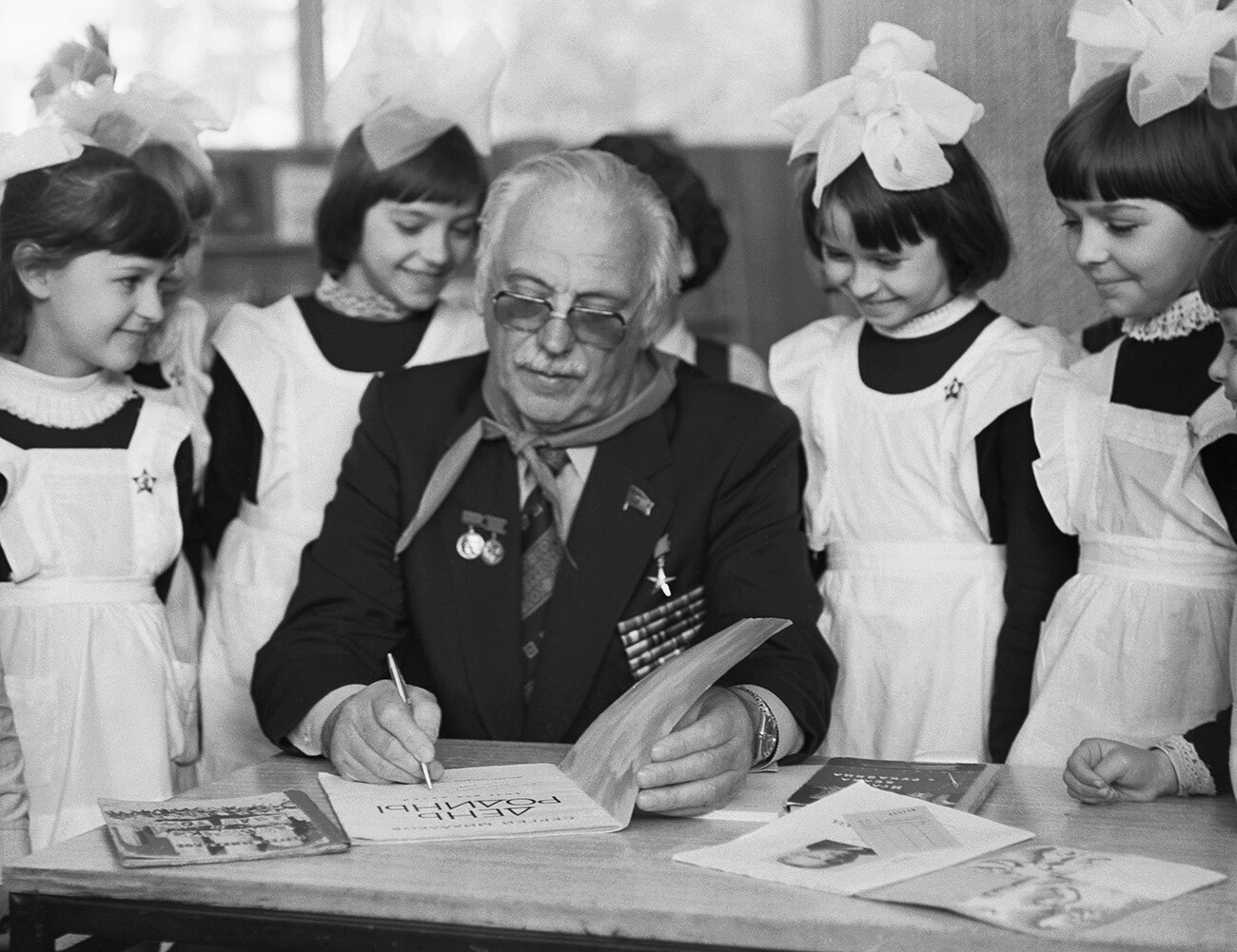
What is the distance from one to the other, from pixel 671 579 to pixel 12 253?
136 cm

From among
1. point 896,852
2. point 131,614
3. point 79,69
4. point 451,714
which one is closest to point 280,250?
point 79,69

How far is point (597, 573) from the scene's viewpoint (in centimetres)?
245

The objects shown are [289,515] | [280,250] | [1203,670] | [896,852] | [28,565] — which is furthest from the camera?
[280,250]

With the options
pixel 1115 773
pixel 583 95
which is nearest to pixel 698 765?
pixel 1115 773

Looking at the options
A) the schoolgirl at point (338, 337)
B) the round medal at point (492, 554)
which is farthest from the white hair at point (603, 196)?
the schoolgirl at point (338, 337)

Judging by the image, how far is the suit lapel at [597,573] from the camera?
2.41m

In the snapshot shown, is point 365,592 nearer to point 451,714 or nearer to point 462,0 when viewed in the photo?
point 451,714

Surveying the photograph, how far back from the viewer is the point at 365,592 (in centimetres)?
247

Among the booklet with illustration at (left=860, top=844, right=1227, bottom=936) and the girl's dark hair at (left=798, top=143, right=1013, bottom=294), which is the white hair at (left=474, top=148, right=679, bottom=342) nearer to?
the girl's dark hair at (left=798, top=143, right=1013, bottom=294)

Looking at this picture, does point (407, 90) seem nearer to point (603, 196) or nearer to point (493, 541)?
point (603, 196)

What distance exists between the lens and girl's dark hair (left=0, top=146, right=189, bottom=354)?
9.19 ft

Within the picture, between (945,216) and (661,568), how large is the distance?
827mm

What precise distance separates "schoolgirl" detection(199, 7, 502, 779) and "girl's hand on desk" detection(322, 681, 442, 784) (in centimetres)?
106

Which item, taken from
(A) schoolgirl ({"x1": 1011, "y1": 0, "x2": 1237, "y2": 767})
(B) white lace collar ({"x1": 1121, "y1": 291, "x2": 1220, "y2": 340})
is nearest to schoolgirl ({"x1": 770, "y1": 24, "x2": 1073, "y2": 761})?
(A) schoolgirl ({"x1": 1011, "y1": 0, "x2": 1237, "y2": 767})
